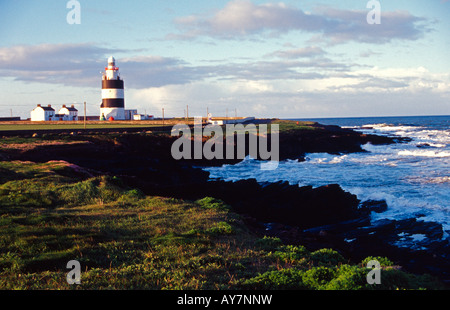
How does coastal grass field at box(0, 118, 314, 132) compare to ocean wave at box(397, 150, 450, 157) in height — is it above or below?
above

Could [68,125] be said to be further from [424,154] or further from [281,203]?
[424,154]

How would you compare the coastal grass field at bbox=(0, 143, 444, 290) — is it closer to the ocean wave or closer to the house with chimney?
the ocean wave

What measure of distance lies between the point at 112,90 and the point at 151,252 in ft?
250

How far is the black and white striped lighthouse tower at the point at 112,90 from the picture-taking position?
81.8 metres

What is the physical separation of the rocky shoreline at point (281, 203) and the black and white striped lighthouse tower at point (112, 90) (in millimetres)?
37103

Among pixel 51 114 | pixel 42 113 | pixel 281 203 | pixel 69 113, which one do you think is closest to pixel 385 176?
pixel 281 203

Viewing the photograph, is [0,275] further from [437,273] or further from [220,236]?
[437,273]

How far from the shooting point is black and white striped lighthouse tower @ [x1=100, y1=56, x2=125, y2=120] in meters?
81.8

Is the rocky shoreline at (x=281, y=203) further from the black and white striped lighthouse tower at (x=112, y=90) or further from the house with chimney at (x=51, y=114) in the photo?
the house with chimney at (x=51, y=114)

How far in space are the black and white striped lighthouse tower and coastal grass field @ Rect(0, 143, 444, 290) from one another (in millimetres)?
66894

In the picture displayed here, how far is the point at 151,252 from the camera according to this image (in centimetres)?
1020

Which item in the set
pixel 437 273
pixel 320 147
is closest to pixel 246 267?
pixel 437 273

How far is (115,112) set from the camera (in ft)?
280

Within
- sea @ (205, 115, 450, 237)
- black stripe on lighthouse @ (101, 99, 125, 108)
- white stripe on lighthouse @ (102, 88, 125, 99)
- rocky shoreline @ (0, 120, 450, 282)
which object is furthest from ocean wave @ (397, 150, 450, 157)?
black stripe on lighthouse @ (101, 99, 125, 108)
